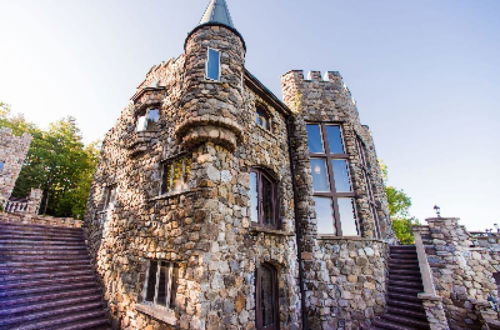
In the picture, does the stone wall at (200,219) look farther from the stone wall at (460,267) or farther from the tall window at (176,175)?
the stone wall at (460,267)

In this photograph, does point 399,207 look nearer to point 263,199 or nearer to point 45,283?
point 263,199

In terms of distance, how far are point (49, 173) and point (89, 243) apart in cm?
1660

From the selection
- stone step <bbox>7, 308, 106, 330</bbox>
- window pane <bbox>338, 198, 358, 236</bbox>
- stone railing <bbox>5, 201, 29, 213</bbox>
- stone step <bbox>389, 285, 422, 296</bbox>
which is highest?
stone railing <bbox>5, 201, 29, 213</bbox>

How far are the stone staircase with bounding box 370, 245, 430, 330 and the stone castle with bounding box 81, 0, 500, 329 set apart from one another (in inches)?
1.5

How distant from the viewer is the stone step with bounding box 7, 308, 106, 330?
16.5 ft

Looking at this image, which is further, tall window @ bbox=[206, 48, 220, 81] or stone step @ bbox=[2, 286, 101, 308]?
tall window @ bbox=[206, 48, 220, 81]

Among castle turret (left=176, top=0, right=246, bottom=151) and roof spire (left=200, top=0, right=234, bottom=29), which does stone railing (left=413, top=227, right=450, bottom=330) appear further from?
roof spire (left=200, top=0, right=234, bottom=29)

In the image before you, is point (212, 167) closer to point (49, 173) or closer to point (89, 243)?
point (89, 243)

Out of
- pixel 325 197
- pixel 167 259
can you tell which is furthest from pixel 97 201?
pixel 325 197

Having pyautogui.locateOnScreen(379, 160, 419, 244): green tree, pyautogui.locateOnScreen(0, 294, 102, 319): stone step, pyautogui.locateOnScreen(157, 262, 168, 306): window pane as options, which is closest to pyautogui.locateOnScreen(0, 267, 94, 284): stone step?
pyautogui.locateOnScreen(0, 294, 102, 319): stone step

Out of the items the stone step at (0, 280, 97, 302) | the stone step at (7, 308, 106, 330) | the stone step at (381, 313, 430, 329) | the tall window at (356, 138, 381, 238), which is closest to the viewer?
the stone step at (7, 308, 106, 330)

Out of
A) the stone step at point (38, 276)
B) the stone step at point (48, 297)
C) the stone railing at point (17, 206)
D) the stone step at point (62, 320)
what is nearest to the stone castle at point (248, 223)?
the stone step at point (62, 320)

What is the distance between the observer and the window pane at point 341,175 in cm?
820

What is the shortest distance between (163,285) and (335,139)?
8.12m
